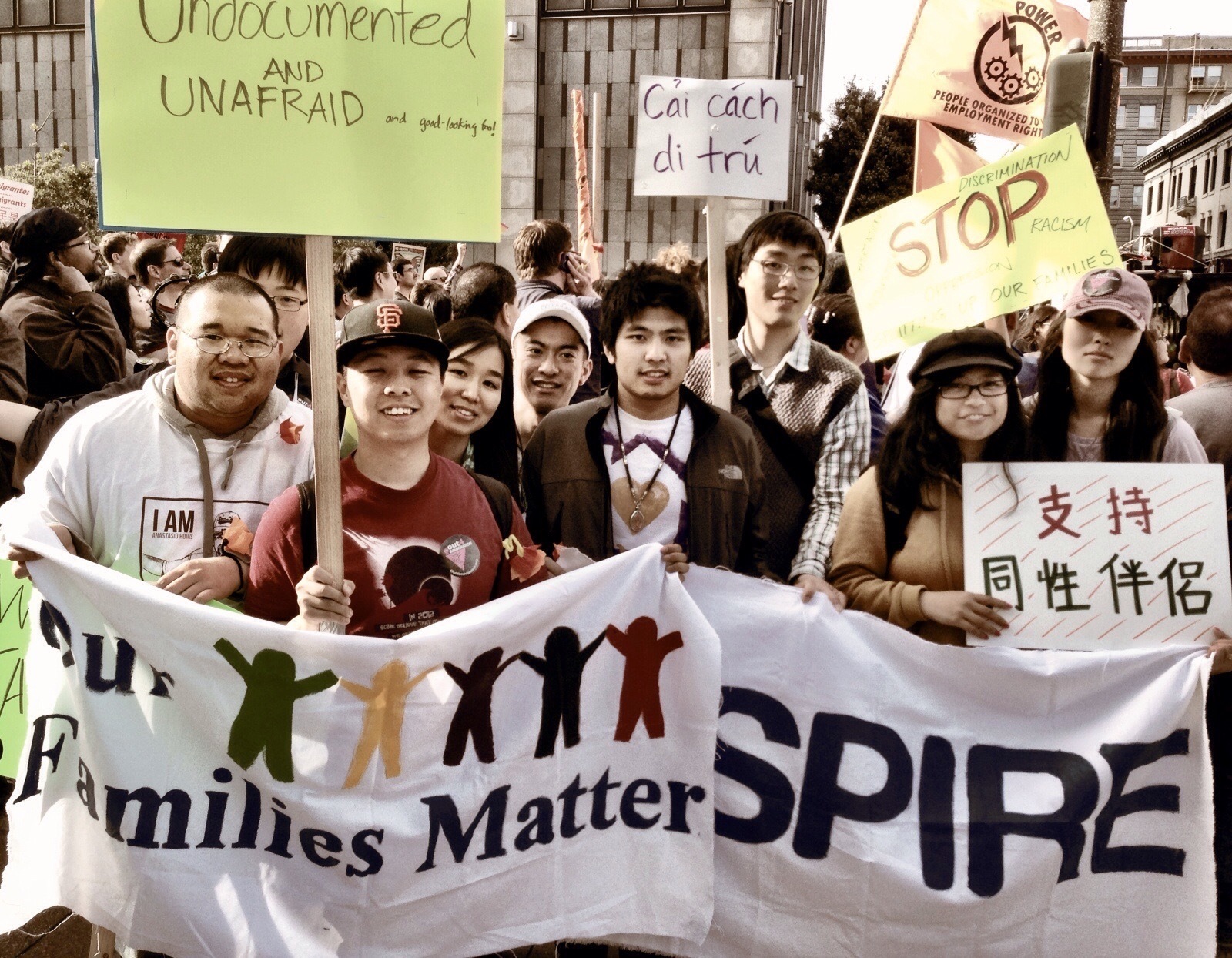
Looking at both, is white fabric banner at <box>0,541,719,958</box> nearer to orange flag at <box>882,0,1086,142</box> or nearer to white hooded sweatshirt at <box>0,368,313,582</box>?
white hooded sweatshirt at <box>0,368,313,582</box>

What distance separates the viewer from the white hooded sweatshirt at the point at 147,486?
2.44 meters

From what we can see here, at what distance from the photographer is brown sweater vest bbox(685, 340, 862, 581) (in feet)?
10.3

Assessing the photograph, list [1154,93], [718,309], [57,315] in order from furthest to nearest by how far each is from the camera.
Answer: [1154,93], [57,315], [718,309]

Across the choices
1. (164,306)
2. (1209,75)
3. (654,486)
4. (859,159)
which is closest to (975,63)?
(654,486)

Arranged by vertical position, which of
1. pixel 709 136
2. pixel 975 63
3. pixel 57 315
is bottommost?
pixel 57 315

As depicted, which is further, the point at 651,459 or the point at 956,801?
the point at 651,459

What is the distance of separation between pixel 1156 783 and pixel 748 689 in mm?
950

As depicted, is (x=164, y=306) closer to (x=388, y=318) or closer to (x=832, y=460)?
(x=388, y=318)

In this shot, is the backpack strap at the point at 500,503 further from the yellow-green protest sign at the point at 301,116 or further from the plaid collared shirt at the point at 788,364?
the plaid collared shirt at the point at 788,364

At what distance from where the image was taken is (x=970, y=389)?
2.72 meters

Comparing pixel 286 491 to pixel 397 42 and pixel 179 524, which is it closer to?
pixel 179 524

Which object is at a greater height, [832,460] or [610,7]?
[610,7]

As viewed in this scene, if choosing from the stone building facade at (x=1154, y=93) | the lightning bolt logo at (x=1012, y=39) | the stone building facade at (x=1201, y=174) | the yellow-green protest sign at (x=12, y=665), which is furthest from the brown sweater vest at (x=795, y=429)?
the stone building facade at (x=1154, y=93)

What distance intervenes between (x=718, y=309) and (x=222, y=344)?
133 centimetres
